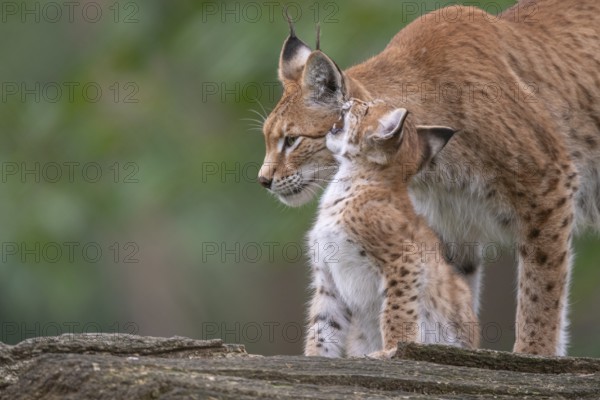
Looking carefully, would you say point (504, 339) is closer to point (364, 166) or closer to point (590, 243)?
point (590, 243)

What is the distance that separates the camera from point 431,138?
7824mm

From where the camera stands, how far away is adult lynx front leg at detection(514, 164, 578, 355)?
875 centimetres

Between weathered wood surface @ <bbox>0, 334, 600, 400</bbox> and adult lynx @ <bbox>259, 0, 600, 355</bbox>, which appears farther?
adult lynx @ <bbox>259, 0, 600, 355</bbox>

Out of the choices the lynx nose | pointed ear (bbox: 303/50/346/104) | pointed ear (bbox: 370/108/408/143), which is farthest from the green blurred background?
pointed ear (bbox: 370/108/408/143)

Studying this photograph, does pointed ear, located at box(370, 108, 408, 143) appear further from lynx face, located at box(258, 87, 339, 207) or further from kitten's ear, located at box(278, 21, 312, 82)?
kitten's ear, located at box(278, 21, 312, 82)

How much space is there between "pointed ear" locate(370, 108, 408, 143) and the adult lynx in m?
0.75

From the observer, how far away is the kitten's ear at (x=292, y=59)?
8820mm

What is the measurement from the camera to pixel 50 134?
729 inches

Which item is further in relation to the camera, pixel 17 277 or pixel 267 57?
pixel 17 277

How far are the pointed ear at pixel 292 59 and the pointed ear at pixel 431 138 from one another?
1.18 m

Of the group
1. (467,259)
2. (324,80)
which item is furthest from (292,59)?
(467,259)

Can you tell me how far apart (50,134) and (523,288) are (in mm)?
10723

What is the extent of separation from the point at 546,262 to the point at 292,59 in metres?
1.93

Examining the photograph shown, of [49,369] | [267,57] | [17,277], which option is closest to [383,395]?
[49,369]
